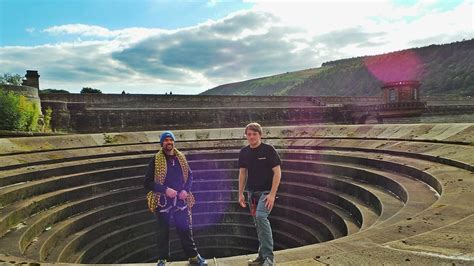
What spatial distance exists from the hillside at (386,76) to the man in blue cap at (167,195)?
2908 inches

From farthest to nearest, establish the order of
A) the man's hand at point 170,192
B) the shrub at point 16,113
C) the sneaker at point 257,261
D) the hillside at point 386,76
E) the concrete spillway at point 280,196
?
the hillside at point 386,76 < the shrub at point 16,113 < the man's hand at point 170,192 < the concrete spillway at point 280,196 < the sneaker at point 257,261

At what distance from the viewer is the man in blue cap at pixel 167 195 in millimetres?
4098

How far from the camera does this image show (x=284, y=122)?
22.8 meters

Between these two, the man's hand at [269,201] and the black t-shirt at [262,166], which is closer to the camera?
the man's hand at [269,201]

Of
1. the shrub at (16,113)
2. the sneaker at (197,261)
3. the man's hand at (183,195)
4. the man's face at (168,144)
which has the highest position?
the shrub at (16,113)

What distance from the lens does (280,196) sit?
952 cm

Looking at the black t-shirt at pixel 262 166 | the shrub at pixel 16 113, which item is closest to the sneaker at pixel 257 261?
the black t-shirt at pixel 262 166

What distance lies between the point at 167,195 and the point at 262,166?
3.94 feet

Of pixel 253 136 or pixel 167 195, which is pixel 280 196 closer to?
pixel 167 195

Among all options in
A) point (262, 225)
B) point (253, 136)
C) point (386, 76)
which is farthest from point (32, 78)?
point (386, 76)

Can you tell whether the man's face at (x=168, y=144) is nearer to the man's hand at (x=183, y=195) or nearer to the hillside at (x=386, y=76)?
the man's hand at (x=183, y=195)

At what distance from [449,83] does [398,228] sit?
8218 centimetres

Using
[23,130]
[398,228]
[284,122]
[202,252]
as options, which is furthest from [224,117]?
[398,228]

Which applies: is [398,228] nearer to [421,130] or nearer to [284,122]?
[421,130]
